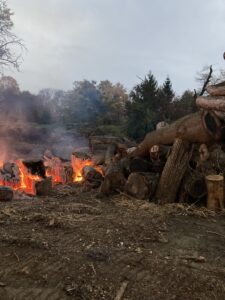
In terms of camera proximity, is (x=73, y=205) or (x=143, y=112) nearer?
(x=73, y=205)

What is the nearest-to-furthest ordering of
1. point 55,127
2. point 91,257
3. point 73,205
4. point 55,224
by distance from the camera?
1. point 91,257
2. point 55,224
3. point 73,205
4. point 55,127

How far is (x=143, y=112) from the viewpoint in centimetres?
1838

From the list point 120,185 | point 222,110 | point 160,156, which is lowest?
point 120,185

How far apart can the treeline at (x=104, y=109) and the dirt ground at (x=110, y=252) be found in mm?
11475

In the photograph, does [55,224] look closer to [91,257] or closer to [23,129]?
[91,257]

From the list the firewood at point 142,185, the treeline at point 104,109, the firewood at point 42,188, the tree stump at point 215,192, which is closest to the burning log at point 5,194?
the firewood at point 42,188

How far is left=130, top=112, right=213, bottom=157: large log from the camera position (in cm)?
787

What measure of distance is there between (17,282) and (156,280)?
5.43 ft

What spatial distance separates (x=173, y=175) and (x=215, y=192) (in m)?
1.00

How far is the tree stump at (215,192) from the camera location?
23.7 ft

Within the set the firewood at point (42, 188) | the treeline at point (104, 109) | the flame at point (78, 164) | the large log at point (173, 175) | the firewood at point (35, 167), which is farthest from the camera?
the treeline at point (104, 109)

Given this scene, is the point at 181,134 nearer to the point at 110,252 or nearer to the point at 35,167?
the point at 110,252

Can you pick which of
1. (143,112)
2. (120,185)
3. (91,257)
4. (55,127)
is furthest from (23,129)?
(91,257)

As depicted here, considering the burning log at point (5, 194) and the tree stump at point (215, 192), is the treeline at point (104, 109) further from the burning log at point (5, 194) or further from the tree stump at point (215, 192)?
the burning log at point (5, 194)
